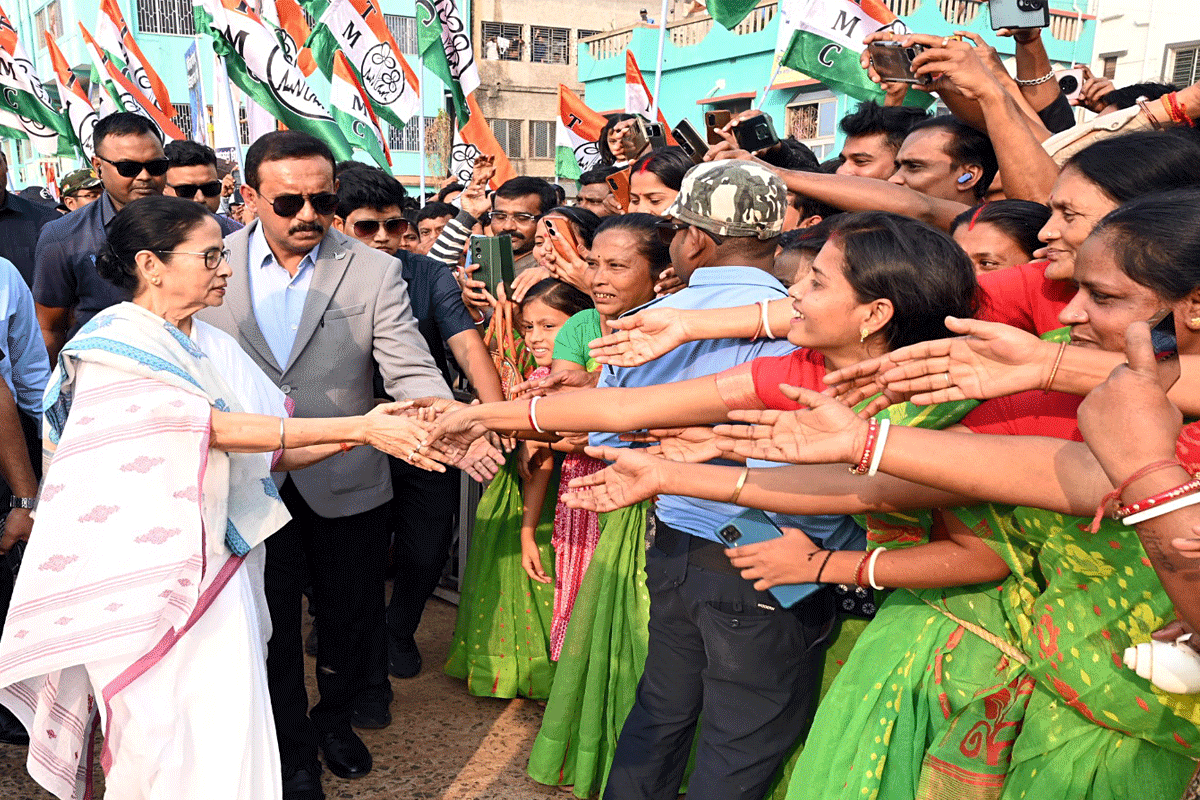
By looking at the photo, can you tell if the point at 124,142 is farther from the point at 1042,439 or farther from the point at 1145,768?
the point at 1145,768

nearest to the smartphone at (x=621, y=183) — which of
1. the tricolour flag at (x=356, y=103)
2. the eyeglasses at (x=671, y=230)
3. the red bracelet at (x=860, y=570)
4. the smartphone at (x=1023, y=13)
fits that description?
the eyeglasses at (x=671, y=230)

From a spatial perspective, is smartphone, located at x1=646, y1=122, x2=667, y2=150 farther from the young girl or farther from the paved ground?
the paved ground

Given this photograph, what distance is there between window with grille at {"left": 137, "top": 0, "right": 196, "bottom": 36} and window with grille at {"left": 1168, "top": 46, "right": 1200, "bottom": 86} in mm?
23166

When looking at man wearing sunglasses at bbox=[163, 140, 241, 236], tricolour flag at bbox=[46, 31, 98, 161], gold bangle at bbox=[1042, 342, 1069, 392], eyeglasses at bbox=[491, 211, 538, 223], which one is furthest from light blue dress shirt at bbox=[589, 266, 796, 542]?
tricolour flag at bbox=[46, 31, 98, 161]

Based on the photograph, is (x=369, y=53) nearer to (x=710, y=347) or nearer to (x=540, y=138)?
(x=710, y=347)

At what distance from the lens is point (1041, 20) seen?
3385mm

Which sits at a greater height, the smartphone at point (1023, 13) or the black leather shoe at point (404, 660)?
the smartphone at point (1023, 13)

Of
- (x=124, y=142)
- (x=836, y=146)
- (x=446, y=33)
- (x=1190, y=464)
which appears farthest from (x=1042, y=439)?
(x=836, y=146)

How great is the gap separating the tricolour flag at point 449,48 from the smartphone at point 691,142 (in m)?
5.12

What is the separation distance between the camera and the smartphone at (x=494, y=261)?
398cm

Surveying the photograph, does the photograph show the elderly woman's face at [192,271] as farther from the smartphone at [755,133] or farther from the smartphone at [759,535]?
the smartphone at [755,133]

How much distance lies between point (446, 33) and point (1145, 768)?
8322 mm

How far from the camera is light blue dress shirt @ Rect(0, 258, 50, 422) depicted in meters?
3.50

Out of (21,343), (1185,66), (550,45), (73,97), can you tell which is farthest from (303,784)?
(550,45)
